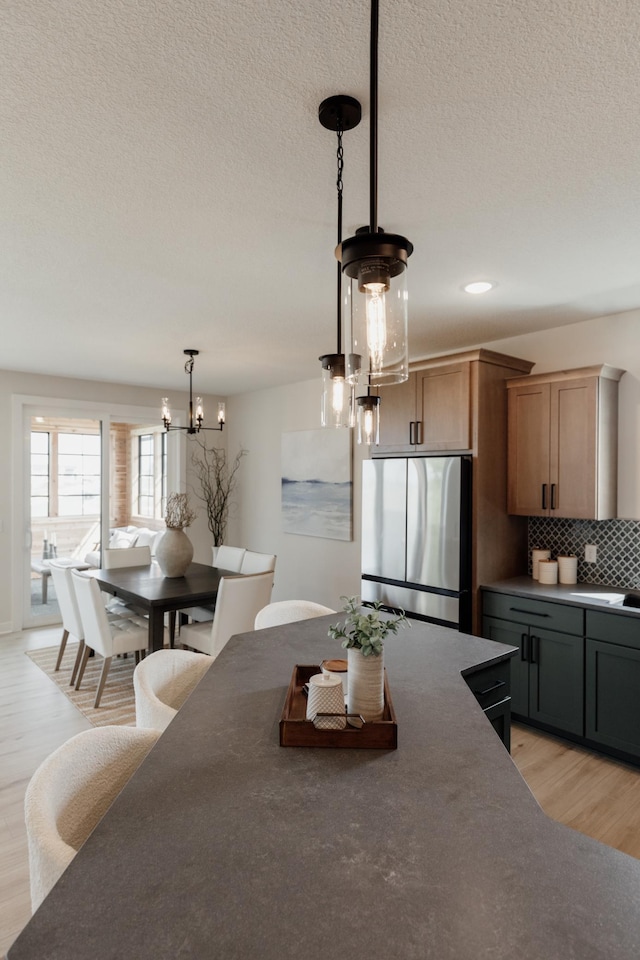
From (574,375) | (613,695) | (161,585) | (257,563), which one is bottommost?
(613,695)

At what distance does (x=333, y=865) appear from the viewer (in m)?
0.94

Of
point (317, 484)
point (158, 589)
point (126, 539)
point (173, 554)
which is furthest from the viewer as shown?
point (126, 539)

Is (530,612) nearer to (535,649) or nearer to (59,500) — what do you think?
(535,649)

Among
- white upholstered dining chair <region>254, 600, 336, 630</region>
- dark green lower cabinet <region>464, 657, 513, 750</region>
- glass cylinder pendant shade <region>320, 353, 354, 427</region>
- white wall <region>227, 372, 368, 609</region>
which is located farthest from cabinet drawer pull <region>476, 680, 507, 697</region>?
white wall <region>227, 372, 368, 609</region>

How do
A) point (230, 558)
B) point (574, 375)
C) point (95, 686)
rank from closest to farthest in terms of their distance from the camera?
point (574, 375) < point (95, 686) < point (230, 558)

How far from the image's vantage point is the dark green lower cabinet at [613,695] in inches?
116

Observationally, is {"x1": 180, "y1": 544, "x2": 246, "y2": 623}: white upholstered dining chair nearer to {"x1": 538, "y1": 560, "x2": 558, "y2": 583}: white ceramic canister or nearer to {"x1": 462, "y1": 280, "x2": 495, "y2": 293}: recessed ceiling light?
{"x1": 538, "y1": 560, "x2": 558, "y2": 583}: white ceramic canister

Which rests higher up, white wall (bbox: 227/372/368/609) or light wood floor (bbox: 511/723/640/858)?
white wall (bbox: 227/372/368/609)

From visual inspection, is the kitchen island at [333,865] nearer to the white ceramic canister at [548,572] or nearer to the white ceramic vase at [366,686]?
the white ceramic vase at [366,686]

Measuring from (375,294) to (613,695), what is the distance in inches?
111

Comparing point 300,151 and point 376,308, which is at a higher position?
point 300,151

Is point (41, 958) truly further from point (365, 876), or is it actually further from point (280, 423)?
point (280, 423)

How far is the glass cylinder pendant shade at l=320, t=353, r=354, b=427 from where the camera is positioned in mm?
1939

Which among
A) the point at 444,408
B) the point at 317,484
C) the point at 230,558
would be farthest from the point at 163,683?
the point at 317,484
